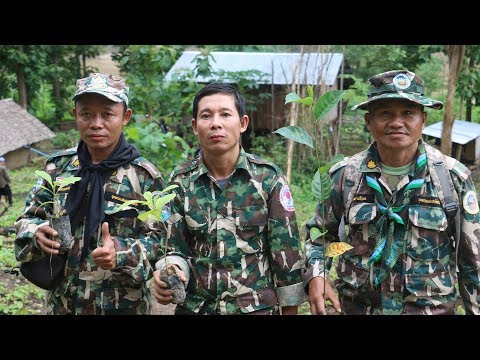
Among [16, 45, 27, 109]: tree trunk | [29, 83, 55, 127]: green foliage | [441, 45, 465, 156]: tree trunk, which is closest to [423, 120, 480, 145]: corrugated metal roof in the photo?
[441, 45, 465, 156]: tree trunk

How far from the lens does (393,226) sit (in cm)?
269

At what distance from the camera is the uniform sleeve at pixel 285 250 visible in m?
2.76

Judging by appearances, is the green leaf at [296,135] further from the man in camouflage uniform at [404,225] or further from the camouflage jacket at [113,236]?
the camouflage jacket at [113,236]

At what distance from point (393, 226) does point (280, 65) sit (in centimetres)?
1025

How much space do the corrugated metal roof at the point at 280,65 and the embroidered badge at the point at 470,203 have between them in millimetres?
7206

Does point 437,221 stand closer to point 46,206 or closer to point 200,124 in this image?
point 200,124

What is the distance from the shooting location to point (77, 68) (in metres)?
20.1

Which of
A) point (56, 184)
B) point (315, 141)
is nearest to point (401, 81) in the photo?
point (315, 141)

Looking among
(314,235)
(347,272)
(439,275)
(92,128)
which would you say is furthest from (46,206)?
(439,275)

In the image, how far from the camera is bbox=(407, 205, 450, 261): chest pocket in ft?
8.68

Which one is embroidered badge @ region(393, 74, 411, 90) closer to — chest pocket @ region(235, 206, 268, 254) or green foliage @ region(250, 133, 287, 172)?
chest pocket @ region(235, 206, 268, 254)

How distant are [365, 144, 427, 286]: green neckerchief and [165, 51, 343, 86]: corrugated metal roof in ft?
23.2

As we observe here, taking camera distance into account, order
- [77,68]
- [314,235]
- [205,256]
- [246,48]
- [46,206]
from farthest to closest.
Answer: [77,68]
[246,48]
[46,206]
[205,256]
[314,235]

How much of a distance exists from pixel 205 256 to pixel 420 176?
45.2 inches
